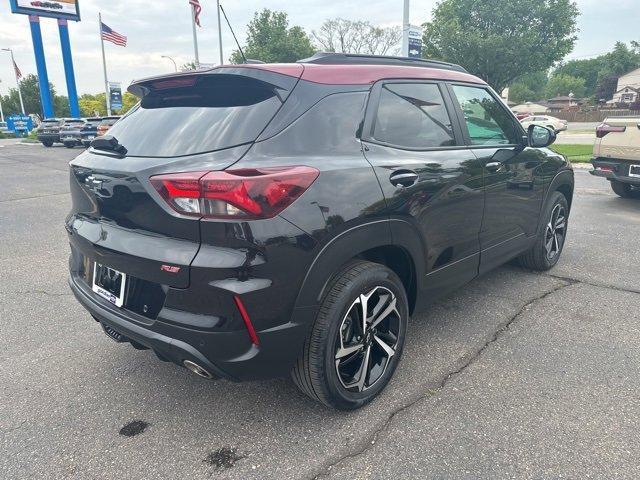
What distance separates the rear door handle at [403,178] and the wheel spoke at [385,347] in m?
0.84

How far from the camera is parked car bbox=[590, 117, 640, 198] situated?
6828 mm

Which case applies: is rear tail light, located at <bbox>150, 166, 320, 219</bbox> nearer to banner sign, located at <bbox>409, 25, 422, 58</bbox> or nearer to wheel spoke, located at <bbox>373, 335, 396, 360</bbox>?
wheel spoke, located at <bbox>373, 335, 396, 360</bbox>

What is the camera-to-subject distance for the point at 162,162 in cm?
218

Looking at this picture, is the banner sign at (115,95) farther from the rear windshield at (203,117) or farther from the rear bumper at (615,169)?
the rear windshield at (203,117)

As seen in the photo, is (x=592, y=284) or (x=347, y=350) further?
(x=592, y=284)

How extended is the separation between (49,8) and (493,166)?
35652 millimetres

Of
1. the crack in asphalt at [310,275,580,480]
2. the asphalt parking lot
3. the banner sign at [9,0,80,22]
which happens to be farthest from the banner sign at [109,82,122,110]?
the crack in asphalt at [310,275,580,480]

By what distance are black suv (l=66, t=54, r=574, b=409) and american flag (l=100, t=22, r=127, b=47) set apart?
1176 inches

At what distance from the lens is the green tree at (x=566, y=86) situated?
10444cm

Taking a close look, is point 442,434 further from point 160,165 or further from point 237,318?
point 160,165

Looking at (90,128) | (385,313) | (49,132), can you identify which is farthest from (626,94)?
(385,313)

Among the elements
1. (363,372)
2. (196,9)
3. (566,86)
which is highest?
(196,9)

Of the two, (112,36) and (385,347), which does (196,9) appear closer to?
(112,36)

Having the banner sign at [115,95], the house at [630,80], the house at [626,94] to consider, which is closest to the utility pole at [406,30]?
the banner sign at [115,95]
